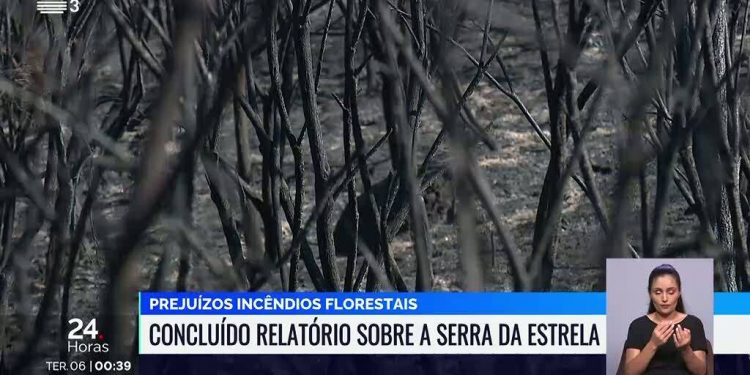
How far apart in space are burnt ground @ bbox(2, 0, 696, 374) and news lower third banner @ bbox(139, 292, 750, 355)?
0.04 meters

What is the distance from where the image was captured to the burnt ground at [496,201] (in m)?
3.19

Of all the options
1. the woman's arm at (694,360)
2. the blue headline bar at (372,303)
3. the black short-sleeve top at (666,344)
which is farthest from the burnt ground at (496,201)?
the woman's arm at (694,360)

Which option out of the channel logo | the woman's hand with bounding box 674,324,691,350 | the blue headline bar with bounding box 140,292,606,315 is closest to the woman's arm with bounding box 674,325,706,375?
the woman's hand with bounding box 674,324,691,350

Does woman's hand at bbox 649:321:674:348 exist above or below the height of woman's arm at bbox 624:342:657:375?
above

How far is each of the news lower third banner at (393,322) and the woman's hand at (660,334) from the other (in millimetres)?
110

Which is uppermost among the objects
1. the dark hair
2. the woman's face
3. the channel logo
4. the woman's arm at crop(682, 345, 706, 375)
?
the channel logo

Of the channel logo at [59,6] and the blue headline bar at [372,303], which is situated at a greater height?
the channel logo at [59,6]

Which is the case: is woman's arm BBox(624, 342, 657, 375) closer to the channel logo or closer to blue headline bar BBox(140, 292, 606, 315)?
blue headline bar BBox(140, 292, 606, 315)

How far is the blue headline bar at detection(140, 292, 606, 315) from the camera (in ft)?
10.6

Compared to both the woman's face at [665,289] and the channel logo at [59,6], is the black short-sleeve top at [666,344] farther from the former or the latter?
the channel logo at [59,6]

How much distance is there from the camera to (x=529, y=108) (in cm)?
336

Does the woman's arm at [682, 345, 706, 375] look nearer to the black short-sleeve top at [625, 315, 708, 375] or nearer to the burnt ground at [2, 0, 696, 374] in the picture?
the black short-sleeve top at [625, 315, 708, 375]

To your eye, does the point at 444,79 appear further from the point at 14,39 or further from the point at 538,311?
the point at 14,39

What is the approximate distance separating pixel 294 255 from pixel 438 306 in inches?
14.4
